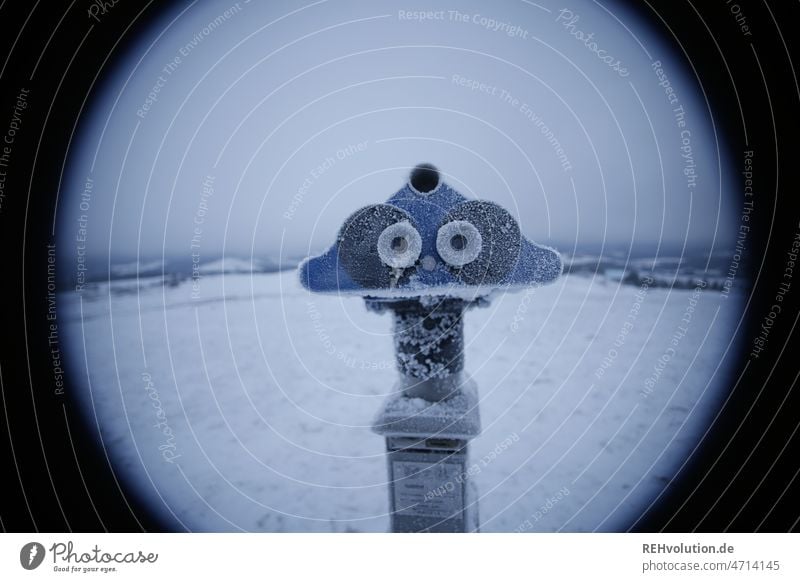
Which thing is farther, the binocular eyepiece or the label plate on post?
the label plate on post

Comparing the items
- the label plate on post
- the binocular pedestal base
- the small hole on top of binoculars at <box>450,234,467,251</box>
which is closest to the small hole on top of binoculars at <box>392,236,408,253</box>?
the small hole on top of binoculars at <box>450,234,467,251</box>

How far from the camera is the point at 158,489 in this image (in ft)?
5.54

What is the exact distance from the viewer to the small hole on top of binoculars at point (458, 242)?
0.94 m

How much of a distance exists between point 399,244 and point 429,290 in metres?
0.15

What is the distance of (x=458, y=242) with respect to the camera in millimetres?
944

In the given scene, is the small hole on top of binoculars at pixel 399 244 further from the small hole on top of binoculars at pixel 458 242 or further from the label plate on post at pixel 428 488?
the label plate on post at pixel 428 488

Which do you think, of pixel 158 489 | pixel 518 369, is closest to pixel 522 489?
pixel 518 369

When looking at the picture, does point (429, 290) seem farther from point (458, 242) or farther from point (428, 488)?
point (428, 488)

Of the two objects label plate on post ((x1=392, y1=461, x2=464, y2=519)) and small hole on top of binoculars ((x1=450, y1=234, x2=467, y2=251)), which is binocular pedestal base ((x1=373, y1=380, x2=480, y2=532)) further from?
small hole on top of binoculars ((x1=450, y1=234, x2=467, y2=251))

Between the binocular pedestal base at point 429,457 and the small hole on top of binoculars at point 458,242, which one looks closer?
the small hole on top of binoculars at point 458,242

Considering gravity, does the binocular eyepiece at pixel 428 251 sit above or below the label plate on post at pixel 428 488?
above

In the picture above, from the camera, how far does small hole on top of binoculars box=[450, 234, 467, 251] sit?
0.94 meters

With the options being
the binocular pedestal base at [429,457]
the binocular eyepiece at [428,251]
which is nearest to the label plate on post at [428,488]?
the binocular pedestal base at [429,457]

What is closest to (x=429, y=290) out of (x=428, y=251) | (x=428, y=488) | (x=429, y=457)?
(x=428, y=251)
